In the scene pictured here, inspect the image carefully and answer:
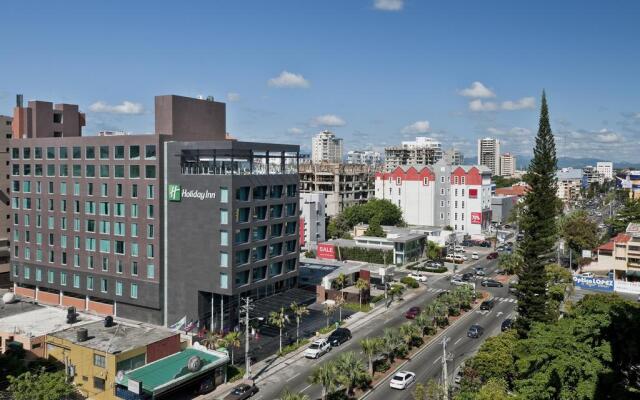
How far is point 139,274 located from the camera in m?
68.6

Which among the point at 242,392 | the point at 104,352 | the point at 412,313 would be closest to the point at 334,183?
the point at 412,313

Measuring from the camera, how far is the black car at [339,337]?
63.6 metres

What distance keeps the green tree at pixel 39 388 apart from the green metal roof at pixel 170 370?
5.81m

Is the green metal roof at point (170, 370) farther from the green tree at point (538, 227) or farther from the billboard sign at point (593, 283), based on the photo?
the billboard sign at point (593, 283)

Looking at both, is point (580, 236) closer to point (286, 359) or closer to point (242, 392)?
point (286, 359)

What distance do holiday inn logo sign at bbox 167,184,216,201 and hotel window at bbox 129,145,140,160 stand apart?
6020mm

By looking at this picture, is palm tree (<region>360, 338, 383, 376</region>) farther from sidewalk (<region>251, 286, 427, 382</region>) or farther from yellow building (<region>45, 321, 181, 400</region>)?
yellow building (<region>45, 321, 181, 400</region>)

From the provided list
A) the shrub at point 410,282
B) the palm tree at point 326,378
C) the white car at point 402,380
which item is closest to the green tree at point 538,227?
the white car at point 402,380

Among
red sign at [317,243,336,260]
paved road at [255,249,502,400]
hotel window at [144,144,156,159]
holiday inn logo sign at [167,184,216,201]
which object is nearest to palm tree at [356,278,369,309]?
paved road at [255,249,502,400]

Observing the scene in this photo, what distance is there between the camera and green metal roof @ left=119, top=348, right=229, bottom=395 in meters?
46.2

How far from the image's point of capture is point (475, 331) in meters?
66.7

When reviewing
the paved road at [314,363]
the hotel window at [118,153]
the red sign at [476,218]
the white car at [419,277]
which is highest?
the hotel window at [118,153]

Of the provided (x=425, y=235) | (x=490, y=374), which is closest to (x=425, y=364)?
(x=490, y=374)

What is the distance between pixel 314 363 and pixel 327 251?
180 ft
